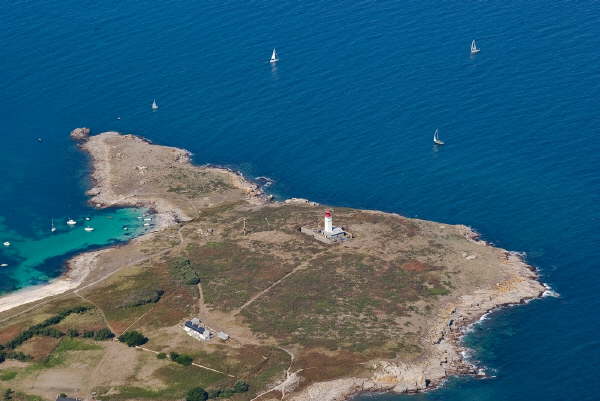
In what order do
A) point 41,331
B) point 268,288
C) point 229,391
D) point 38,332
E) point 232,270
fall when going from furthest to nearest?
point 232,270
point 268,288
point 38,332
point 41,331
point 229,391

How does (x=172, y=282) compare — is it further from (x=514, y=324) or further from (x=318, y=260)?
(x=514, y=324)

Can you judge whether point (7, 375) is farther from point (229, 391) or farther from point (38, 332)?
point (229, 391)

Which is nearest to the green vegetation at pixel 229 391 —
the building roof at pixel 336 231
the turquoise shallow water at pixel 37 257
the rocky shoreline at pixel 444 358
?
the rocky shoreline at pixel 444 358

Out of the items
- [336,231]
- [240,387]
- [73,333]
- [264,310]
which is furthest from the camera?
[336,231]

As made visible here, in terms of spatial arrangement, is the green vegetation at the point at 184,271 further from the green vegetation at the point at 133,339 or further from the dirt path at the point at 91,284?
the green vegetation at the point at 133,339

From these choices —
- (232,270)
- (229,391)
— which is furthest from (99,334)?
(232,270)

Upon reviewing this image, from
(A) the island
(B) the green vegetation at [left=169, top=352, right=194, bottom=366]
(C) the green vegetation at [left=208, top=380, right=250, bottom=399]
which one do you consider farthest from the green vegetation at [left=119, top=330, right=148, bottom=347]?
(C) the green vegetation at [left=208, top=380, right=250, bottom=399]
